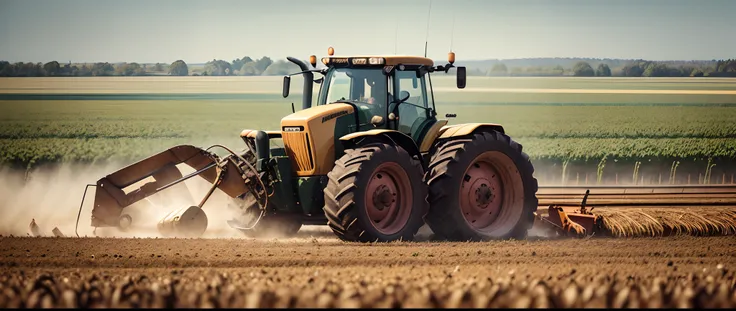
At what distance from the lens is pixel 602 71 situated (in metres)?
53.8

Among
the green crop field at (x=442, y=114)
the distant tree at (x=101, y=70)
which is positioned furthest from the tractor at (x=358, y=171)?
the distant tree at (x=101, y=70)

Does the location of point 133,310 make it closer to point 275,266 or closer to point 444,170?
point 275,266

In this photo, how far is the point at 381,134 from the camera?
12.5 m

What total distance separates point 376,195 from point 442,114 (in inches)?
1122

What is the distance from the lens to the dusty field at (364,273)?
23.7 feet

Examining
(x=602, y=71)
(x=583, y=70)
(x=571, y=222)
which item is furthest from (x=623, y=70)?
(x=571, y=222)

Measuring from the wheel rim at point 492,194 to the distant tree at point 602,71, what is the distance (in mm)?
41270

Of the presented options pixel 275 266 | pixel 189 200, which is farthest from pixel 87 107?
pixel 275 266

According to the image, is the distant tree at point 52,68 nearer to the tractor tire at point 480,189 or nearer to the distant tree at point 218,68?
the distant tree at point 218,68

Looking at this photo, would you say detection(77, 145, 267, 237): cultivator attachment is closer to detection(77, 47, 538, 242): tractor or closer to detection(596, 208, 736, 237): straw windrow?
detection(77, 47, 538, 242): tractor

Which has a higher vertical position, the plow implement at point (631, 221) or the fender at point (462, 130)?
the fender at point (462, 130)

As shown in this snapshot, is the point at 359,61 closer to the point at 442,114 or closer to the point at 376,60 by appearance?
the point at 376,60

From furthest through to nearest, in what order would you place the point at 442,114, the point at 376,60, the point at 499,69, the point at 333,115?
the point at 499,69, the point at 442,114, the point at 376,60, the point at 333,115

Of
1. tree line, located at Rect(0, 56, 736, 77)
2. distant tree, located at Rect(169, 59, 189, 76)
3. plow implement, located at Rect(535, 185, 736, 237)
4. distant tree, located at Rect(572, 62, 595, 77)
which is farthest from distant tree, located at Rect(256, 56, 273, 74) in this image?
plow implement, located at Rect(535, 185, 736, 237)
